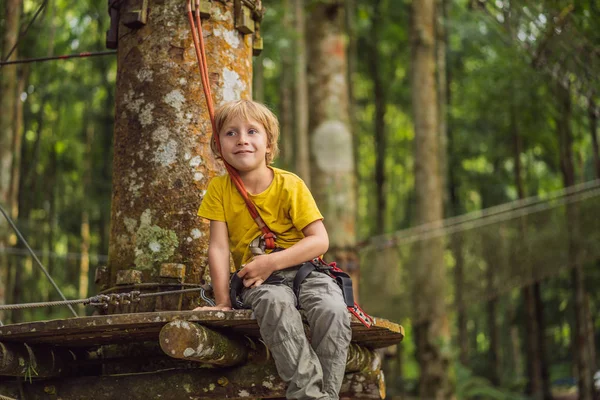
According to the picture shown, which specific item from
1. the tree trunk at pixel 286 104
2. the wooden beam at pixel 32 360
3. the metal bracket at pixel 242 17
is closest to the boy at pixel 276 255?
the wooden beam at pixel 32 360

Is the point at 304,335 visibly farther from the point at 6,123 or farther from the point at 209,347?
the point at 6,123

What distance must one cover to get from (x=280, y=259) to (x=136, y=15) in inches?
59.6

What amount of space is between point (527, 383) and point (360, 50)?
8.87 metres

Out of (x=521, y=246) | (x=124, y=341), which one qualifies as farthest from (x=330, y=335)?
(x=521, y=246)

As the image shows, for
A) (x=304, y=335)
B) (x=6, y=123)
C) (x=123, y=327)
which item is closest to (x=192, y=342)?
(x=123, y=327)

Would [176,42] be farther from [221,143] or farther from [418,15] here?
[418,15]

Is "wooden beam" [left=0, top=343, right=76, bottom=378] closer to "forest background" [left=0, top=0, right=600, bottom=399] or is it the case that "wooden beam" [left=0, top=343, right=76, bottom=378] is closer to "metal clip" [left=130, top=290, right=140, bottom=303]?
"metal clip" [left=130, top=290, right=140, bottom=303]

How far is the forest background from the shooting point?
32.9ft

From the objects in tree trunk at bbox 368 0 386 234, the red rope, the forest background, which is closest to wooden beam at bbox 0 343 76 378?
the red rope

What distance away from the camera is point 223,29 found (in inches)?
151

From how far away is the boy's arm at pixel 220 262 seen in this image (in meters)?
3.00

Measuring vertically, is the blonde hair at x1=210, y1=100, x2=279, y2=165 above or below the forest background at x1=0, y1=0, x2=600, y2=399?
below

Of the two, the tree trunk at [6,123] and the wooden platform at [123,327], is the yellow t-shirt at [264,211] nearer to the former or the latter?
the wooden platform at [123,327]

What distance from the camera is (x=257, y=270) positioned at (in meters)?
2.93
